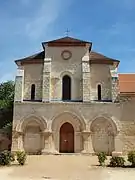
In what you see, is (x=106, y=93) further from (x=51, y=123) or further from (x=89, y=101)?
(x=51, y=123)

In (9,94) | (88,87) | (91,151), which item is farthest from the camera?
(9,94)

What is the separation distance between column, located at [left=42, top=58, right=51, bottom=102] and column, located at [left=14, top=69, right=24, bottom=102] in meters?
2.36

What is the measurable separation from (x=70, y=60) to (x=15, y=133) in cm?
971

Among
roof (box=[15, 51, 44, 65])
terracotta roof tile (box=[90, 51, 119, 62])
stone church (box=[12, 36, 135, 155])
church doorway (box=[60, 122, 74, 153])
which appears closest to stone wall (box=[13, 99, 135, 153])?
stone church (box=[12, 36, 135, 155])

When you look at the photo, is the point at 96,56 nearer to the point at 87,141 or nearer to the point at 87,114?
the point at 87,114

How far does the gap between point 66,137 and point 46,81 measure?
20.1ft

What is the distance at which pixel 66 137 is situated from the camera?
1060 inches

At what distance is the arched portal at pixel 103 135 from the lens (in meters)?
26.0

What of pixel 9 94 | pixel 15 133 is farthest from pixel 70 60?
pixel 9 94

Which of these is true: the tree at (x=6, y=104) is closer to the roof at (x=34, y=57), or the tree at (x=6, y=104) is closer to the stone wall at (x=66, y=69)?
the roof at (x=34, y=57)

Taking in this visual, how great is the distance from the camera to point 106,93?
28094 mm

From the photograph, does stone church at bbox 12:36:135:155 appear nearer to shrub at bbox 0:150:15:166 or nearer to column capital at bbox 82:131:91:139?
column capital at bbox 82:131:91:139

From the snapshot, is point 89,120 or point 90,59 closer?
point 89,120

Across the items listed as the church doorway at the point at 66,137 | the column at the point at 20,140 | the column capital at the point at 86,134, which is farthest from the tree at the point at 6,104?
the column capital at the point at 86,134
